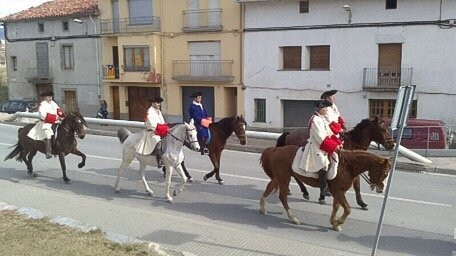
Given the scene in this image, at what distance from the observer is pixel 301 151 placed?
8.17 metres

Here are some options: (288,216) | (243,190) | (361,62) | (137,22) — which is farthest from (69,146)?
(137,22)

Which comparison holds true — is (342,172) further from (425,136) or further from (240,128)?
(425,136)

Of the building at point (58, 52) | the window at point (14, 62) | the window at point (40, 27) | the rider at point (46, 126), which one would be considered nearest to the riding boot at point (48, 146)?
the rider at point (46, 126)

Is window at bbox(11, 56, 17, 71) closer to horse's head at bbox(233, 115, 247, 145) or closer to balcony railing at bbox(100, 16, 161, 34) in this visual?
balcony railing at bbox(100, 16, 161, 34)

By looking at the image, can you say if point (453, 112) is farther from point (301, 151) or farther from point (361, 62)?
point (301, 151)

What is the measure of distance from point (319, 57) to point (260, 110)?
4784 mm

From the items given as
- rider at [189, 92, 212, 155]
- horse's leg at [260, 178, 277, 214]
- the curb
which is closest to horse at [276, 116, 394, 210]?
horse's leg at [260, 178, 277, 214]

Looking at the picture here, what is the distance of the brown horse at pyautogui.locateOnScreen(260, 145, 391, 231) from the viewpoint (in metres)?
7.57

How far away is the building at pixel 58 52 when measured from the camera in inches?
1283

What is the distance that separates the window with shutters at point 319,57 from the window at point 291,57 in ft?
2.20

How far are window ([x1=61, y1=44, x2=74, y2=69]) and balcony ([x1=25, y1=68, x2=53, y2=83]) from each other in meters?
1.88

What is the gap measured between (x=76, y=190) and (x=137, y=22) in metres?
21.2

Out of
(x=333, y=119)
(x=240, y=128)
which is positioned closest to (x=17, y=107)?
(x=240, y=128)

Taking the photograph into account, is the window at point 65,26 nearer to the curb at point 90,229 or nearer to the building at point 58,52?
the building at point 58,52
